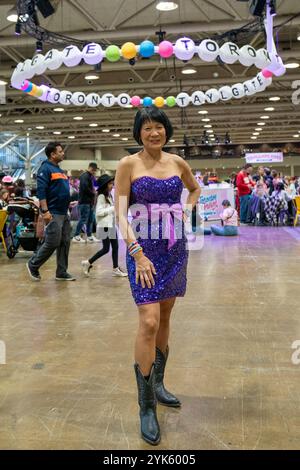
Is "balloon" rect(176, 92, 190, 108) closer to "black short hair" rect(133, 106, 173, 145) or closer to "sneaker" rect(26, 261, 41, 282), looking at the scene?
"sneaker" rect(26, 261, 41, 282)

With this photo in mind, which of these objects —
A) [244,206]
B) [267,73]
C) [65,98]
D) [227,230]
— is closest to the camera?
[267,73]

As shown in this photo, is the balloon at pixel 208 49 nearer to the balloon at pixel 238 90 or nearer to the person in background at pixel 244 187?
the balloon at pixel 238 90

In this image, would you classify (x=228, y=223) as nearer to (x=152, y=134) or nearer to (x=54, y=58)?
(x=54, y=58)

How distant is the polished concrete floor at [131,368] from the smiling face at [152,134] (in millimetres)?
1246

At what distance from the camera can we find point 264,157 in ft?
103

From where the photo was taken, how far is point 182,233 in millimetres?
2299

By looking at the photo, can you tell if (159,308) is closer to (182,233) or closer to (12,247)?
(182,233)

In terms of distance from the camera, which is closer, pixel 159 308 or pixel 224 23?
pixel 159 308

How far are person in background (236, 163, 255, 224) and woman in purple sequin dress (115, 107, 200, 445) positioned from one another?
11172 millimetres

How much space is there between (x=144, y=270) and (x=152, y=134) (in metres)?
0.61

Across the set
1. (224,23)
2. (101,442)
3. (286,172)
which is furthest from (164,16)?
(286,172)

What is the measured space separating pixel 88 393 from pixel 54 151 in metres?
3.48

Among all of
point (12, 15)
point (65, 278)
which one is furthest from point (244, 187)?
point (65, 278)

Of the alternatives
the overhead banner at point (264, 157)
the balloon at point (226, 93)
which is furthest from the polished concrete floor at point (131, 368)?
the overhead banner at point (264, 157)
